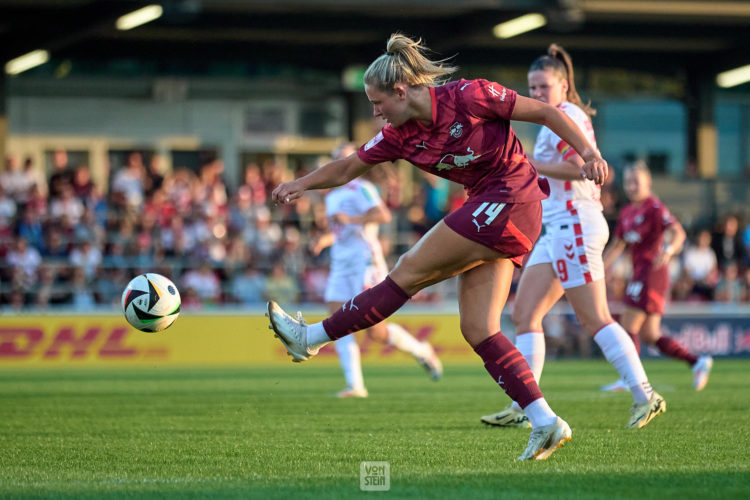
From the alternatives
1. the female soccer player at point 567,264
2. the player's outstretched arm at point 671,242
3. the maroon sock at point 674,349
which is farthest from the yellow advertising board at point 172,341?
the female soccer player at point 567,264

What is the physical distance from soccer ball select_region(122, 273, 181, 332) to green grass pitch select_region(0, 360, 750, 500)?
75 centimetres

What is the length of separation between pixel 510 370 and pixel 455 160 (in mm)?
1167

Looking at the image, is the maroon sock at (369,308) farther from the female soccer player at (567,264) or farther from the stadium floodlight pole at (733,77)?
the stadium floodlight pole at (733,77)

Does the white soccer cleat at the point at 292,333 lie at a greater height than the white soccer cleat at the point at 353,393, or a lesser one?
greater

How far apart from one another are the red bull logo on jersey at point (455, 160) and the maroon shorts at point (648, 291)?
23.7 ft

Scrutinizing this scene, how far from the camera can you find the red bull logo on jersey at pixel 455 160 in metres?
5.96

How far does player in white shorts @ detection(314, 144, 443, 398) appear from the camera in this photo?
11.2 m

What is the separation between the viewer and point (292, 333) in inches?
242

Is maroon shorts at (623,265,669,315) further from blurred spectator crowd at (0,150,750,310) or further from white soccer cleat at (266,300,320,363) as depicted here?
white soccer cleat at (266,300,320,363)

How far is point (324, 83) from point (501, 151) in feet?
73.7

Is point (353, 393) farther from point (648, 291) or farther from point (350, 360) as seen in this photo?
point (648, 291)

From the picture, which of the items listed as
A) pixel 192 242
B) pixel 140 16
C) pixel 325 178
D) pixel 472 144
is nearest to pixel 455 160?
pixel 472 144

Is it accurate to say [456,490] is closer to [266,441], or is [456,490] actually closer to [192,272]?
[266,441]

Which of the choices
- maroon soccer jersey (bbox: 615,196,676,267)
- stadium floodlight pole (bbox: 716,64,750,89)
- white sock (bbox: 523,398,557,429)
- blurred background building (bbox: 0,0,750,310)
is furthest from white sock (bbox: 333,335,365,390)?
stadium floodlight pole (bbox: 716,64,750,89)
